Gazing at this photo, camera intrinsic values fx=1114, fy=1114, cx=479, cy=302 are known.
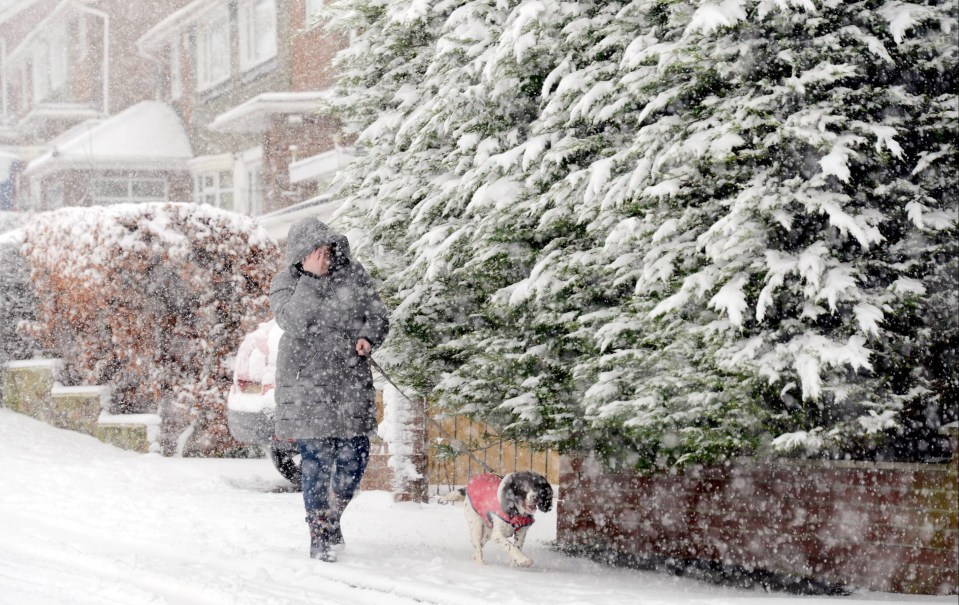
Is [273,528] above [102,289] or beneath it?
beneath

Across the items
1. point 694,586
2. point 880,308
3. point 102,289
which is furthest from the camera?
point 102,289

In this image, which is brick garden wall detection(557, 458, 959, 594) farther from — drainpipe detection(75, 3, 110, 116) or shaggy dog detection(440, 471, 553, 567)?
drainpipe detection(75, 3, 110, 116)

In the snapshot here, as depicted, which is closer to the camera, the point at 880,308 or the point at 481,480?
the point at 880,308

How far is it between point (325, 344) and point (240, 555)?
4.32ft

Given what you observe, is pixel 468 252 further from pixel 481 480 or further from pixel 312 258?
pixel 481 480

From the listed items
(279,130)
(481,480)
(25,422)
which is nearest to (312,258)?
(481,480)

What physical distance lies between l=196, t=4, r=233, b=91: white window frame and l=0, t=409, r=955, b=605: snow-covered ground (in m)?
17.6

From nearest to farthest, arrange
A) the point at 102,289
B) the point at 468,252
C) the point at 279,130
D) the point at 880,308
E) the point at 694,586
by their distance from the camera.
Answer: the point at 880,308 < the point at 694,586 < the point at 468,252 < the point at 102,289 < the point at 279,130

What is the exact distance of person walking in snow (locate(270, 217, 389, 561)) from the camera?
627cm

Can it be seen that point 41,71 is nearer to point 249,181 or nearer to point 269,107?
point 249,181

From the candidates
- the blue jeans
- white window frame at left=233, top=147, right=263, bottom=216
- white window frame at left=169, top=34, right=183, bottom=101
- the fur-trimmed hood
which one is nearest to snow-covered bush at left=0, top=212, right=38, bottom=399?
the fur-trimmed hood

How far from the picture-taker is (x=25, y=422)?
13.0 meters

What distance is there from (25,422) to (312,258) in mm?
8079

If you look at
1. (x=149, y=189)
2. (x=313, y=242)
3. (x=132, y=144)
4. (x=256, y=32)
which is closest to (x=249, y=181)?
(x=256, y=32)
